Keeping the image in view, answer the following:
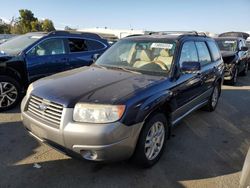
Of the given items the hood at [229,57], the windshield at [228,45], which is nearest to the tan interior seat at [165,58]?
the hood at [229,57]

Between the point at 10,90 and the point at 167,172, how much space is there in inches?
145

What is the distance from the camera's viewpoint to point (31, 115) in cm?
312

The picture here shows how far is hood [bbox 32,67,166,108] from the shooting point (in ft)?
9.19

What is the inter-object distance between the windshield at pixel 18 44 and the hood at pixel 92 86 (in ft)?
7.88

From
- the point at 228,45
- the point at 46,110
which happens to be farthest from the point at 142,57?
the point at 228,45

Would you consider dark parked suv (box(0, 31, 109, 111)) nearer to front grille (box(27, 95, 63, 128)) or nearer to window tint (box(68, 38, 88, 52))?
window tint (box(68, 38, 88, 52))

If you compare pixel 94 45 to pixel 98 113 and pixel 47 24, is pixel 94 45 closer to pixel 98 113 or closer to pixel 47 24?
pixel 98 113

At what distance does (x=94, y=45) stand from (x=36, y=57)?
181 cm

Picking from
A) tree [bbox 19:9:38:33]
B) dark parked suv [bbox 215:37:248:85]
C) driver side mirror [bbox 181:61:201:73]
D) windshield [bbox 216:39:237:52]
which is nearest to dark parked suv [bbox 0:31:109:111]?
driver side mirror [bbox 181:61:201:73]

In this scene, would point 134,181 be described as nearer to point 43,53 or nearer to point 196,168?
point 196,168

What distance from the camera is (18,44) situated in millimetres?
5914

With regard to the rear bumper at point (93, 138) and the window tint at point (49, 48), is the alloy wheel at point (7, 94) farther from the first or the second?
the rear bumper at point (93, 138)

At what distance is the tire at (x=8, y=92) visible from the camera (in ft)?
16.9

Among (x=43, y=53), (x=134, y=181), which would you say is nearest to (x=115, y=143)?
(x=134, y=181)
